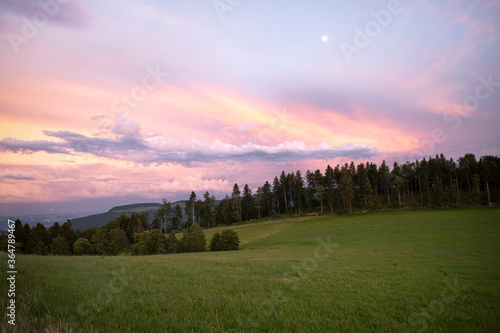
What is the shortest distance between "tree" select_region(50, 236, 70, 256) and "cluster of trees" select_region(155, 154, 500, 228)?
1653 inches

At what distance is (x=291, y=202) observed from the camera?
116 meters

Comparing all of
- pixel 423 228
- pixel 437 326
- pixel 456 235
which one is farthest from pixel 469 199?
pixel 437 326

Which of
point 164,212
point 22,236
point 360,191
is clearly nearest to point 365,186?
point 360,191

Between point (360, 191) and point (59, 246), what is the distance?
4559 inches

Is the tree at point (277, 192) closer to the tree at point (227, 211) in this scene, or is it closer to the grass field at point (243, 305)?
the tree at point (227, 211)

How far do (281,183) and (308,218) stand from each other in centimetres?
3161

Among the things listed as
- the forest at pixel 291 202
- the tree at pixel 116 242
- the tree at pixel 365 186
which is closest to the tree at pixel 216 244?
the forest at pixel 291 202

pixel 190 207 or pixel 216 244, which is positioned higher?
pixel 190 207

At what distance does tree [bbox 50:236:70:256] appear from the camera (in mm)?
68938

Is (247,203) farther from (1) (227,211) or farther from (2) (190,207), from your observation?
(2) (190,207)

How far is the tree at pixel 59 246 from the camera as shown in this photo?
6894 cm

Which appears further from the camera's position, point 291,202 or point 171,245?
point 291,202

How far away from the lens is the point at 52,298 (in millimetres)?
7773

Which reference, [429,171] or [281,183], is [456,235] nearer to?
[429,171]
